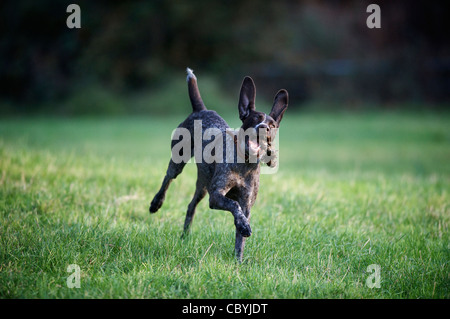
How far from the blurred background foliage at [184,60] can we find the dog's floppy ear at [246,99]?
871 inches

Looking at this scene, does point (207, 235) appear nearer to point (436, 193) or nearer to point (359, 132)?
point (436, 193)

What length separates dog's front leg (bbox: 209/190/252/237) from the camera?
4.09 m

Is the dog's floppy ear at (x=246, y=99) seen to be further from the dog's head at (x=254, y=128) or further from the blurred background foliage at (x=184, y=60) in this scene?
the blurred background foliage at (x=184, y=60)

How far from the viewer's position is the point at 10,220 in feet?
17.5

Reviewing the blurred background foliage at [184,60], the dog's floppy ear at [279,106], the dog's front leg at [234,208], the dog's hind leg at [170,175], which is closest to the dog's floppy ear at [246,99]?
the dog's floppy ear at [279,106]

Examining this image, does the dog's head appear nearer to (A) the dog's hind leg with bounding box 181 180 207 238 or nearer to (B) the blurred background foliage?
(A) the dog's hind leg with bounding box 181 180 207 238

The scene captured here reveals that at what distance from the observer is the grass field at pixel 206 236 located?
412 centimetres

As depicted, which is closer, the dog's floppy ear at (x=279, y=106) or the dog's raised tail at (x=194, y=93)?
the dog's floppy ear at (x=279, y=106)

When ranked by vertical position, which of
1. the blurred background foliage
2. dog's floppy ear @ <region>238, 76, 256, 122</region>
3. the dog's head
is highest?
the blurred background foliage

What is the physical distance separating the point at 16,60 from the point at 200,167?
1081 inches

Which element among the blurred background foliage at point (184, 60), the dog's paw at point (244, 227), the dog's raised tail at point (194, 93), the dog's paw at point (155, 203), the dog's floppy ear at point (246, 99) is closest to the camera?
the dog's paw at point (244, 227)

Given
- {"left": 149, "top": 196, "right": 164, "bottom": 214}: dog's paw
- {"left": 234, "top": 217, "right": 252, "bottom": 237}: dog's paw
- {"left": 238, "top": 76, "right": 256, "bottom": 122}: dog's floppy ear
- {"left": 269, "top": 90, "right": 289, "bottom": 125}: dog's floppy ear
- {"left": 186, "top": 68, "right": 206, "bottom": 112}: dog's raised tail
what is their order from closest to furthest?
1. {"left": 234, "top": 217, "right": 252, "bottom": 237}: dog's paw
2. {"left": 238, "top": 76, "right": 256, "bottom": 122}: dog's floppy ear
3. {"left": 269, "top": 90, "right": 289, "bottom": 125}: dog's floppy ear
4. {"left": 186, "top": 68, "right": 206, "bottom": 112}: dog's raised tail
5. {"left": 149, "top": 196, "right": 164, "bottom": 214}: dog's paw

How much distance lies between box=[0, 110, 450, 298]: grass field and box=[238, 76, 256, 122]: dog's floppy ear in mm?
1485

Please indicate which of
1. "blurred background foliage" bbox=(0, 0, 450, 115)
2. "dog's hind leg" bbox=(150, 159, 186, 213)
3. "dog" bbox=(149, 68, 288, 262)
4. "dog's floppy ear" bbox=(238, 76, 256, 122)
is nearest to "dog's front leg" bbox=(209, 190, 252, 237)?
"dog" bbox=(149, 68, 288, 262)
